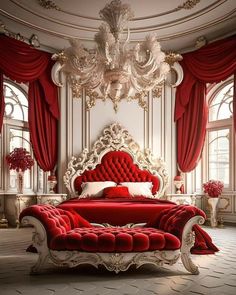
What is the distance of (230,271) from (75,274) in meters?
1.58

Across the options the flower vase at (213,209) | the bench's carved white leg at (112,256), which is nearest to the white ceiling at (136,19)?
the flower vase at (213,209)

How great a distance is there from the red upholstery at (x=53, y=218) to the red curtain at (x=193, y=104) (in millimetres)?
4000

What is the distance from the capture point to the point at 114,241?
10.9 feet

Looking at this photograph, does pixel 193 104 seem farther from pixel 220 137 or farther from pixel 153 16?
pixel 153 16

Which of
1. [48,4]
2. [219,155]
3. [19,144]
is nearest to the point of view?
[48,4]

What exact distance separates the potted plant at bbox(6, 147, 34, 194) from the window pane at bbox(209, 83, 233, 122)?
4.07 meters

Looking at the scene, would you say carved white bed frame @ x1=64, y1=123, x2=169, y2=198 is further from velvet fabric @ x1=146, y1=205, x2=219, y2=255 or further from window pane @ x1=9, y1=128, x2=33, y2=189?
velvet fabric @ x1=146, y1=205, x2=219, y2=255

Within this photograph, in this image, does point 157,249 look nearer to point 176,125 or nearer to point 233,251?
point 233,251

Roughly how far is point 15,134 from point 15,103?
0.68 metres

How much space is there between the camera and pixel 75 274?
11.4 feet

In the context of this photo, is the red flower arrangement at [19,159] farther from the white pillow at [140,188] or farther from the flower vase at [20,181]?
the white pillow at [140,188]

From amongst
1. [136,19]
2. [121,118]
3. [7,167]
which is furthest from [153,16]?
[7,167]

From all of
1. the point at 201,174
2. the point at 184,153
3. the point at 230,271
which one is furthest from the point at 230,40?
the point at 230,271

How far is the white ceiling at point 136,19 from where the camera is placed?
5812 millimetres
